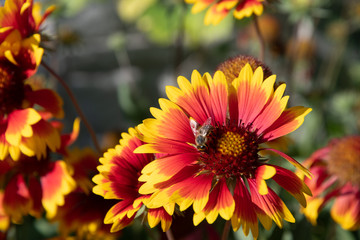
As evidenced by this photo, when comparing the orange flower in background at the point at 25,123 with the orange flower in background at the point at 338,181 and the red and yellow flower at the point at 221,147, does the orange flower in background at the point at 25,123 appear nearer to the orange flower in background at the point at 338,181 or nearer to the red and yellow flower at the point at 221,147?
the red and yellow flower at the point at 221,147

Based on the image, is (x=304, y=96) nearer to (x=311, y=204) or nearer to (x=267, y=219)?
(x=311, y=204)

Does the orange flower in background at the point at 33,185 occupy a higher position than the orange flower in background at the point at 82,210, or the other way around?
the orange flower in background at the point at 33,185

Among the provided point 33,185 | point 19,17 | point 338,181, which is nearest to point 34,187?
point 33,185

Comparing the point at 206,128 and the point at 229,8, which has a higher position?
the point at 229,8

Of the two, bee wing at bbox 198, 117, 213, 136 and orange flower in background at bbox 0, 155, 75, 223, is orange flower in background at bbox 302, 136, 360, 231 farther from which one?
orange flower in background at bbox 0, 155, 75, 223

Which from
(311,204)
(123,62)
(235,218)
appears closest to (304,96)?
(311,204)

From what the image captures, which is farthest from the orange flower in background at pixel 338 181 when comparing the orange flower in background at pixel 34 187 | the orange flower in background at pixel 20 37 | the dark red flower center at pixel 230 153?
the orange flower in background at pixel 20 37

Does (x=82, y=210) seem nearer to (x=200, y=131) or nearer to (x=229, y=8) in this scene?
(x=200, y=131)

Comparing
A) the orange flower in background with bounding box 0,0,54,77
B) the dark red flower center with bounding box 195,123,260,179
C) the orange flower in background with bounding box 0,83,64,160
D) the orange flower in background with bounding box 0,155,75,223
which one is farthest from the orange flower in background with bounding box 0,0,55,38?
the dark red flower center with bounding box 195,123,260,179
